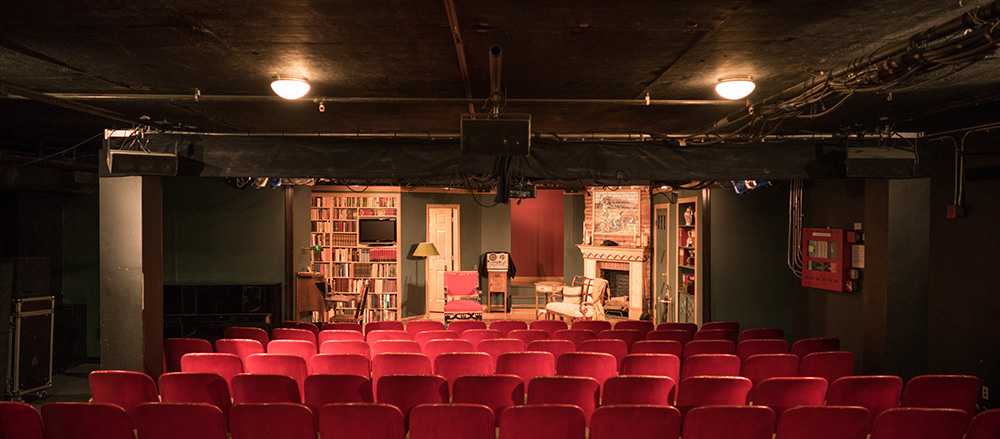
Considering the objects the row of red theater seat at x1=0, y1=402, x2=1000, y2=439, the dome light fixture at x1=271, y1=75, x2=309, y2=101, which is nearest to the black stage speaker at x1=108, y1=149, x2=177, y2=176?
the dome light fixture at x1=271, y1=75, x2=309, y2=101

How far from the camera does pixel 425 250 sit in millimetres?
11609

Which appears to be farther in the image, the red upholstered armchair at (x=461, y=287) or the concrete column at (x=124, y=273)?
the red upholstered armchair at (x=461, y=287)

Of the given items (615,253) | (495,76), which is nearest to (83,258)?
(495,76)

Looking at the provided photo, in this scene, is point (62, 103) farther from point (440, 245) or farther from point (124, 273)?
point (440, 245)

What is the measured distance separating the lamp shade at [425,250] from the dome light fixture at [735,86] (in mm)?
8334

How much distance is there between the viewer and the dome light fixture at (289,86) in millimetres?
4055

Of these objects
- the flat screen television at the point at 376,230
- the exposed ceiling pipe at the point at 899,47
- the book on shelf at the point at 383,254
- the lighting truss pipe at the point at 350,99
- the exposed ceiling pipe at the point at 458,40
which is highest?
the exposed ceiling pipe at the point at 458,40

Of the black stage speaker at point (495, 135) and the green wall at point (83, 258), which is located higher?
the black stage speaker at point (495, 135)

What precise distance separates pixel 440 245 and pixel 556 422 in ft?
31.4

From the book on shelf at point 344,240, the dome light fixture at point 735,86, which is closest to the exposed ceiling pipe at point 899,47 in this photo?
the dome light fixture at point 735,86

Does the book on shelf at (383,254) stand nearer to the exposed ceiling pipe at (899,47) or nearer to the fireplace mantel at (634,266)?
the fireplace mantel at (634,266)

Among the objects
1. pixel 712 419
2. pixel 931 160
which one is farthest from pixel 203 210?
pixel 931 160

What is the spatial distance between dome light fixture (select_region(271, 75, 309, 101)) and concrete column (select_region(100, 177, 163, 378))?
236cm

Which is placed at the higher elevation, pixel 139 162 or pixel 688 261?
pixel 139 162
